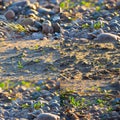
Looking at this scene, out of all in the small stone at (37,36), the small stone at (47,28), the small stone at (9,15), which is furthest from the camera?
the small stone at (9,15)

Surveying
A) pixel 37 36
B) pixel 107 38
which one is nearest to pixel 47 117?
pixel 107 38

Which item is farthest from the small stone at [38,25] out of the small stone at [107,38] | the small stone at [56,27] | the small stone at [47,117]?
the small stone at [47,117]

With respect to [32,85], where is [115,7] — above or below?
above

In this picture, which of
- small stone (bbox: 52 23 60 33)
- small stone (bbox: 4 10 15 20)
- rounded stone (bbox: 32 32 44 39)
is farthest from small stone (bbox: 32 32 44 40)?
small stone (bbox: 4 10 15 20)

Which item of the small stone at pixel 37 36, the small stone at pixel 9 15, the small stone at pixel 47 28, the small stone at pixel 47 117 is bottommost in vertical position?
the small stone at pixel 47 117

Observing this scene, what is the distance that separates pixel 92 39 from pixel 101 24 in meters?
0.42

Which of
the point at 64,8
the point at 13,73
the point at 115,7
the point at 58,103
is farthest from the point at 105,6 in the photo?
the point at 58,103

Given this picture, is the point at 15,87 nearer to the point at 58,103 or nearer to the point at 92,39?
the point at 58,103

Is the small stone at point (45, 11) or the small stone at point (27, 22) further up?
the small stone at point (45, 11)

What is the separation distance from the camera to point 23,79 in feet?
15.7

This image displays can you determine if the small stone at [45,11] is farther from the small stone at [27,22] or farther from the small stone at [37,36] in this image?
the small stone at [37,36]

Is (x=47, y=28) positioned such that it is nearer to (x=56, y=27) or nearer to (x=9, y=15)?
(x=56, y=27)

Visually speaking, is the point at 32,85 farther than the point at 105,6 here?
No

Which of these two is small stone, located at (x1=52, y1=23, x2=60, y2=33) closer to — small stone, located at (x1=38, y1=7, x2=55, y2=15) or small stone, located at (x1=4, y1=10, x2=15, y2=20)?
small stone, located at (x1=38, y1=7, x2=55, y2=15)
